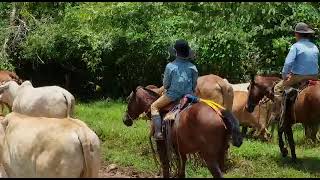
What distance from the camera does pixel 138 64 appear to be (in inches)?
813

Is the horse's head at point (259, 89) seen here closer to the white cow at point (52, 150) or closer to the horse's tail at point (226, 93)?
the horse's tail at point (226, 93)

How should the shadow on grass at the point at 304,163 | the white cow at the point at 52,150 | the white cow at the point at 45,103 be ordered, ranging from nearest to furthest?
the white cow at the point at 52,150, the shadow on grass at the point at 304,163, the white cow at the point at 45,103

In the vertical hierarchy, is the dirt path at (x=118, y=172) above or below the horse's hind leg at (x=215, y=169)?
below

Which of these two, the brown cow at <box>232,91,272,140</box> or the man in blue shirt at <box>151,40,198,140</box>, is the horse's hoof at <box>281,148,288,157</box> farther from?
the man in blue shirt at <box>151,40,198,140</box>

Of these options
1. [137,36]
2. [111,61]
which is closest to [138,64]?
[111,61]

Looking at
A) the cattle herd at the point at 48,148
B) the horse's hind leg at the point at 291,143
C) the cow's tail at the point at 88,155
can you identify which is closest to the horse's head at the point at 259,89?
the horse's hind leg at the point at 291,143

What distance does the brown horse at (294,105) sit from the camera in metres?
10.5

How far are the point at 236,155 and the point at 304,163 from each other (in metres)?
1.22

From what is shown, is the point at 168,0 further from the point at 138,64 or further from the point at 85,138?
the point at 138,64

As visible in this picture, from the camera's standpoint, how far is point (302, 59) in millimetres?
10625

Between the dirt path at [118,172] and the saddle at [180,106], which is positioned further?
the dirt path at [118,172]

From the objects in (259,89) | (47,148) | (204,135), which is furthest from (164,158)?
(47,148)

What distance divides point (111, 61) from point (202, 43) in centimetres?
547

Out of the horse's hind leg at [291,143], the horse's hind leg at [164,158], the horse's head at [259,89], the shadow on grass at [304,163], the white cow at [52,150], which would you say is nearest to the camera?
the white cow at [52,150]
